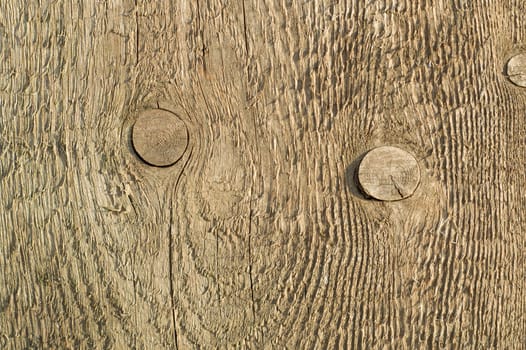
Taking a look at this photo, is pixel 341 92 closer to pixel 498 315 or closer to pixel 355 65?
pixel 355 65

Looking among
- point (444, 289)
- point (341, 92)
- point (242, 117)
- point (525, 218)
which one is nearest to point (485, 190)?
point (525, 218)

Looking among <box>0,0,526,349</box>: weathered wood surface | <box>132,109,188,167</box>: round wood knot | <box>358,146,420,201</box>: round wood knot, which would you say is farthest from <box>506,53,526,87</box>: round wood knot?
<box>132,109,188,167</box>: round wood knot

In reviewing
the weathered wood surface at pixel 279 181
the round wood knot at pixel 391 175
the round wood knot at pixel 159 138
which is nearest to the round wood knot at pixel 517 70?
the weathered wood surface at pixel 279 181

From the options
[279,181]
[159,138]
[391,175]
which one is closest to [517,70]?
[391,175]

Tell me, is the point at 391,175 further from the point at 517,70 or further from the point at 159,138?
the point at 159,138

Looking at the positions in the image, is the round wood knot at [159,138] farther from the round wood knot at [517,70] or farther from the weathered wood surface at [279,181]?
the round wood knot at [517,70]

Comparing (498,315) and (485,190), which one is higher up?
(485,190)
